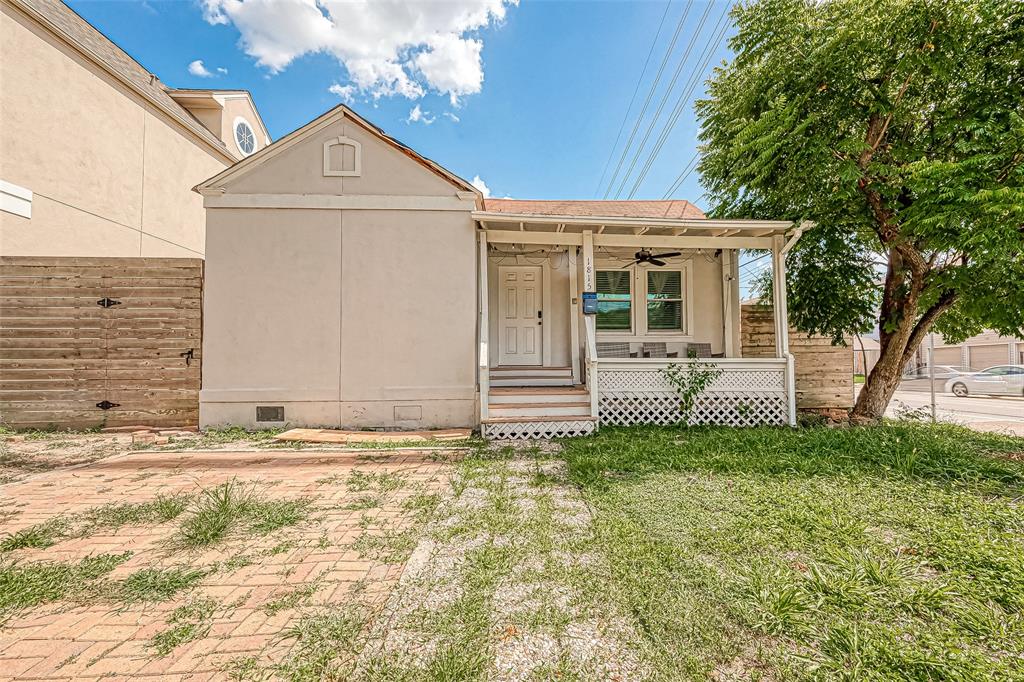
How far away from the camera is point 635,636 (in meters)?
1.85

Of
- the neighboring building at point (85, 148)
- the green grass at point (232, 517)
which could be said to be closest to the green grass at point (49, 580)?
the green grass at point (232, 517)

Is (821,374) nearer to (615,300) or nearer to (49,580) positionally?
(615,300)

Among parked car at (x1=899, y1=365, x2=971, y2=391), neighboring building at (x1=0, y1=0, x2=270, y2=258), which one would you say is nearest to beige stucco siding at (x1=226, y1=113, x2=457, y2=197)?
neighboring building at (x1=0, y1=0, x2=270, y2=258)

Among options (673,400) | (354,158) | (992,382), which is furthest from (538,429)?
(992,382)

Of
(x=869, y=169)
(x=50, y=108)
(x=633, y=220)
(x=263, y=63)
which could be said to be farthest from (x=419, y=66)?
(x=869, y=169)

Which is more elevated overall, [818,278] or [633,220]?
[633,220]

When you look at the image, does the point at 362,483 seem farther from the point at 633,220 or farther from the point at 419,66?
the point at 419,66

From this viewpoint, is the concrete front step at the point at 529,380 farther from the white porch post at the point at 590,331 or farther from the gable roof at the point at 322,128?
the gable roof at the point at 322,128

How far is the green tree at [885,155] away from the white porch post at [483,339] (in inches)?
171

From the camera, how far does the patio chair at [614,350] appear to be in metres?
8.44

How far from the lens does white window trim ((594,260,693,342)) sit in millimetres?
8508

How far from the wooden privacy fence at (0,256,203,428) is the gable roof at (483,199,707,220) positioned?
6323mm

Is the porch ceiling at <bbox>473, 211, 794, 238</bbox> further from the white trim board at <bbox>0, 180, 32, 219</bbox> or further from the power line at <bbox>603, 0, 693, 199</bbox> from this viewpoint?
the white trim board at <bbox>0, 180, 32, 219</bbox>

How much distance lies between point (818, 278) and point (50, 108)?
1522 centimetres
